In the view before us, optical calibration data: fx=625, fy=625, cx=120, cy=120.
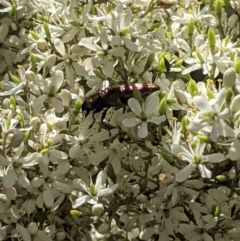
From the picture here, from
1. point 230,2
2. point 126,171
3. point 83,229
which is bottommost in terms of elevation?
point 83,229

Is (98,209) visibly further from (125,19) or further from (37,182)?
(125,19)

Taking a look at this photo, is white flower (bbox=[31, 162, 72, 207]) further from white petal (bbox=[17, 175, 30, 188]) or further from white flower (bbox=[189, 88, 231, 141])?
white flower (bbox=[189, 88, 231, 141])

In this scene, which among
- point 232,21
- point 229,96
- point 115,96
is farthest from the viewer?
point 232,21

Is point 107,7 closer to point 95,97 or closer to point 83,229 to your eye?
point 95,97

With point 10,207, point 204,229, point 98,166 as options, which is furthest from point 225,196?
point 10,207

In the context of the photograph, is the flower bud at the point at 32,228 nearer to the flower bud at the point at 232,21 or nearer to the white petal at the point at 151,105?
the white petal at the point at 151,105

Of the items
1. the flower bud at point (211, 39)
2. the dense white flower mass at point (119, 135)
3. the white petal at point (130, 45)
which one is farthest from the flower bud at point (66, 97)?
the flower bud at point (211, 39)

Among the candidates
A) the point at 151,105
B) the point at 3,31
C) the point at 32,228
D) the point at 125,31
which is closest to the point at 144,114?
the point at 151,105
